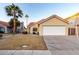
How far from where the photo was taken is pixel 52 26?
53.9 ft

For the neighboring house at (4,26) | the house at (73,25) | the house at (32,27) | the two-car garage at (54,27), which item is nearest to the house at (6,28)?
the neighboring house at (4,26)

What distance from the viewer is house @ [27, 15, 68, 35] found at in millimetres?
16372

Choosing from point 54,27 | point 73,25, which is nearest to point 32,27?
point 54,27

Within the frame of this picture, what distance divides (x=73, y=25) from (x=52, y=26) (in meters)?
2.26

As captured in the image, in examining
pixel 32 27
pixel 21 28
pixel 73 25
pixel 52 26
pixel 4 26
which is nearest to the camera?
pixel 21 28

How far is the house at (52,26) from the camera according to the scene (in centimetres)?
1637

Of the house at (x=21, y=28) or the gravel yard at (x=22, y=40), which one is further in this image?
the house at (x=21, y=28)

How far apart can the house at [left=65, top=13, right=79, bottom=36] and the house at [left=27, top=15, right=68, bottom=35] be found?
1.36 ft

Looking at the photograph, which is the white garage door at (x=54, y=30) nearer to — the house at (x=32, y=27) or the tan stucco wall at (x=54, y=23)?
the tan stucco wall at (x=54, y=23)

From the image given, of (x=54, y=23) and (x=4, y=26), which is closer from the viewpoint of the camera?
(x=4, y=26)

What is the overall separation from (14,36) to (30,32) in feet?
4.50

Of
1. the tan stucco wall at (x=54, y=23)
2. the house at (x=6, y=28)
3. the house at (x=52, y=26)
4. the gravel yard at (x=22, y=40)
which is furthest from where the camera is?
the tan stucco wall at (x=54, y=23)

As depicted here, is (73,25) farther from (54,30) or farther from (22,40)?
(22,40)

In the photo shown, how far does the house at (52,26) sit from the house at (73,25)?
1.36ft
